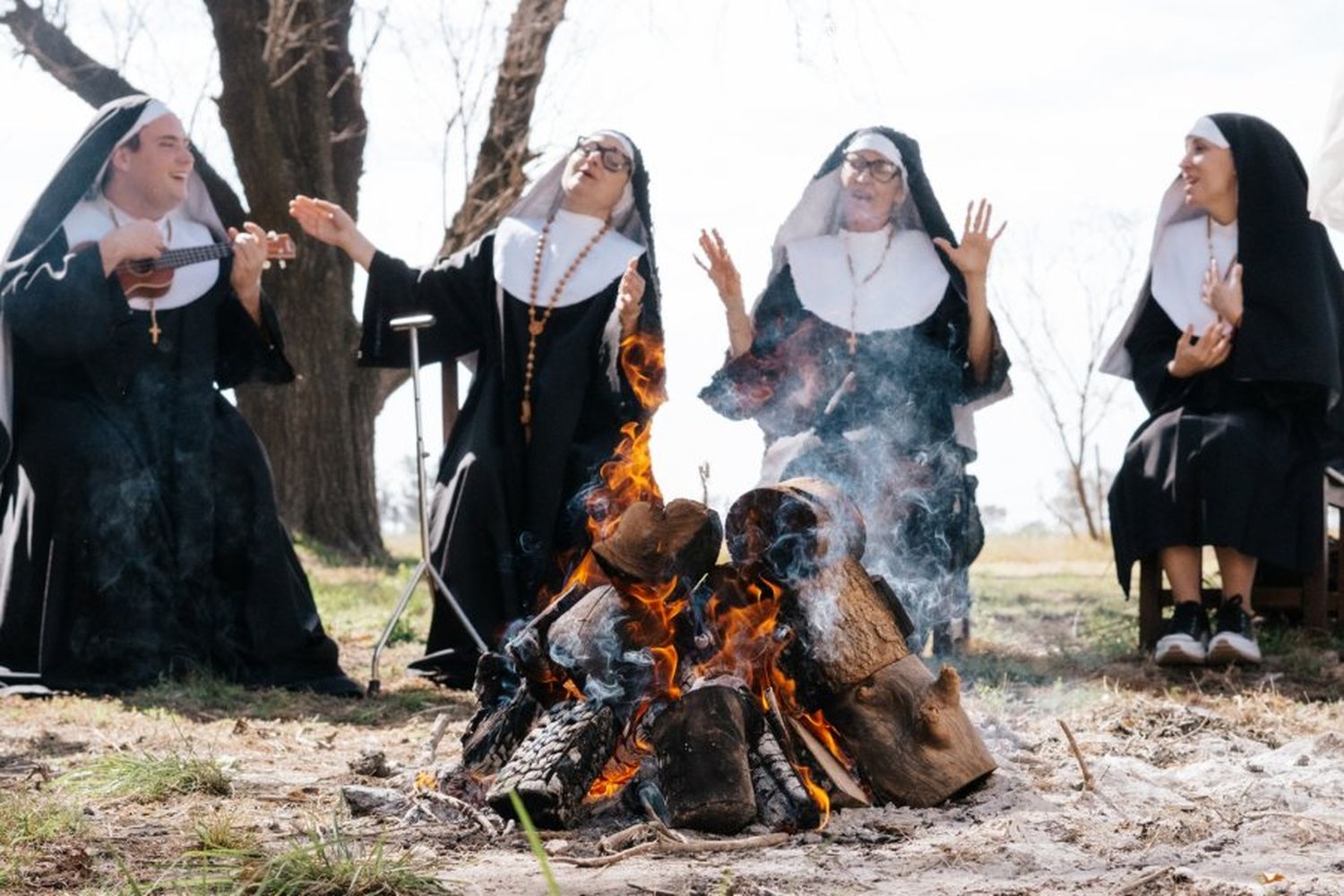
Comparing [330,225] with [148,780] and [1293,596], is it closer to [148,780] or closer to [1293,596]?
[148,780]

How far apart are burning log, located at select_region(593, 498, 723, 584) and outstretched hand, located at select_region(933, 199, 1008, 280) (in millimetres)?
2558

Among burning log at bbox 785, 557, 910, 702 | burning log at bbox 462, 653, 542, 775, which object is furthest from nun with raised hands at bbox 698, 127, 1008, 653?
burning log at bbox 462, 653, 542, 775

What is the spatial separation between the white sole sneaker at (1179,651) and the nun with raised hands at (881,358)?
0.85m

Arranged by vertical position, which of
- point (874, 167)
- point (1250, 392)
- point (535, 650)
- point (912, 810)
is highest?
point (874, 167)

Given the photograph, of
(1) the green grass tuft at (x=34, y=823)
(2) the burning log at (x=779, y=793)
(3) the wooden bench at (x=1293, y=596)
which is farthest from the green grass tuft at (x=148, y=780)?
(3) the wooden bench at (x=1293, y=596)

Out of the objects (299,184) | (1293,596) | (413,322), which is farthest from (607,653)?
(299,184)

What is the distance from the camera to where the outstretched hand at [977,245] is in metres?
6.41

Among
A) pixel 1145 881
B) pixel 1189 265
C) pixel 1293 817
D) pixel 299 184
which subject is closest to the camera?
pixel 1145 881

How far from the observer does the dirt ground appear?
10.7 feet

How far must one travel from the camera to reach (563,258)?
7016 mm

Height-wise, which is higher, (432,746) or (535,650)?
(535,650)

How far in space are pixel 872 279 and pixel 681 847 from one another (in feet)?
12.0

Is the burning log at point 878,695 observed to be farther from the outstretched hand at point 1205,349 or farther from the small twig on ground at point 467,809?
the outstretched hand at point 1205,349

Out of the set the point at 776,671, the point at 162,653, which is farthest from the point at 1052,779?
the point at 162,653
